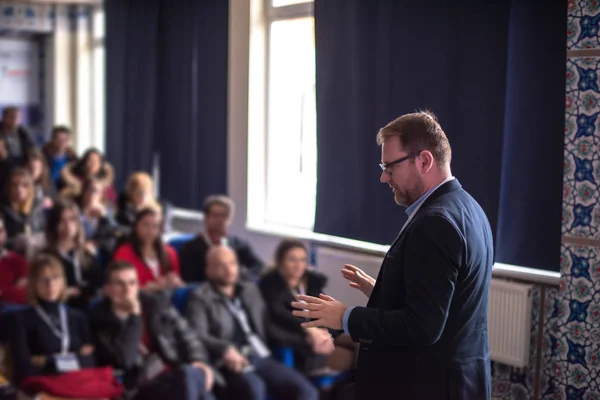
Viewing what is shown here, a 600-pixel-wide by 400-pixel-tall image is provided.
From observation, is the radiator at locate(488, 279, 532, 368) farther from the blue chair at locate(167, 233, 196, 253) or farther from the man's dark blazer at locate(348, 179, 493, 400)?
the blue chair at locate(167, 233, 196, 253)

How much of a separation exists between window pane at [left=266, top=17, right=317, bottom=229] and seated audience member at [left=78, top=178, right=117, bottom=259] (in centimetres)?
178

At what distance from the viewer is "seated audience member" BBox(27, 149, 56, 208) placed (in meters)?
5.78

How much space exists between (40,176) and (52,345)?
260 cm

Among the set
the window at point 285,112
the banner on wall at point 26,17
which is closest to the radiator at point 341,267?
the window at point 285,112

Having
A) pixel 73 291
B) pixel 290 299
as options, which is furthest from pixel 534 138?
pixel 73 291

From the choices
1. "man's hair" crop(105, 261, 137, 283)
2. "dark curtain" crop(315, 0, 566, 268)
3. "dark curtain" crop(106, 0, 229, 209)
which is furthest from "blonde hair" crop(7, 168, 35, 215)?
"dark curtain" crop(315, 0, 566, 268)

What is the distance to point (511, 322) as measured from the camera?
9.55ft

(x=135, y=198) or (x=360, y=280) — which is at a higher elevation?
(x=360, y=280)

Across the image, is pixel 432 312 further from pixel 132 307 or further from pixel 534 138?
pixel 132 307

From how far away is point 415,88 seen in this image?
2.31m

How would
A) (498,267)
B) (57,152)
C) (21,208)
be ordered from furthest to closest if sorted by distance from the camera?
(57,152) < (21,208) < (498,267)

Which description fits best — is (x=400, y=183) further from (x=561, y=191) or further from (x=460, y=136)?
(x=561, y=191)

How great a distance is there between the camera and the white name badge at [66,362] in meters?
3.53

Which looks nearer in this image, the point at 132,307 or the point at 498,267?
the point at 498,267
